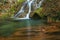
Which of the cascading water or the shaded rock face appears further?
the cascading water

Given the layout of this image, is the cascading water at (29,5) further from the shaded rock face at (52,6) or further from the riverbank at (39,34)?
the riverbank at (39,34)

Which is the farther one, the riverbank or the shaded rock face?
the shaded rock face

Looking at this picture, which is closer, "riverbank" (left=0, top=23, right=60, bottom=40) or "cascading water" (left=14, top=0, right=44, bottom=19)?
"riverbank" (left=0, top=23, right=60, bottom=40)

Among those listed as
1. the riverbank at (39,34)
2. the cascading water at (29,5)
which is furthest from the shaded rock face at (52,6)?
the riverbank at (39,34)

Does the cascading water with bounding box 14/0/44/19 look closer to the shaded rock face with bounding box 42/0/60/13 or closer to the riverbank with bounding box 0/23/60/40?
the shaded rock face with bounding box 42/0/60/13

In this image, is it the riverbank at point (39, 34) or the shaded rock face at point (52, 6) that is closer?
the riverbank at point (39, 34)

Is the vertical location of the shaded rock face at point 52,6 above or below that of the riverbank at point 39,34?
above

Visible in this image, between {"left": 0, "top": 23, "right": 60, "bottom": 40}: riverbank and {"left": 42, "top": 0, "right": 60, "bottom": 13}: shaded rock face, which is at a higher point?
{"left": 42, "top": 0, "right": 60, "bottom": 13}: shaded rock face

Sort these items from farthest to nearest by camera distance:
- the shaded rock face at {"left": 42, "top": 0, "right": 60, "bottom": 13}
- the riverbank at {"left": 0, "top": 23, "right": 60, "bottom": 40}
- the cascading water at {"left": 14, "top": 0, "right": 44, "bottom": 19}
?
1. the cascading water at {"left": 14, "top": 0, "right": 44, "bottom": 19}
2. the shaded rock face at {"left": 42, "top": 0, "right": 60, "bottom": 13}
3. the riverbank at {"left": 0, "top": 23, "right": 60, "bottom": 40}

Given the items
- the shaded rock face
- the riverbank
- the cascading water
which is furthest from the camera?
the cascading water

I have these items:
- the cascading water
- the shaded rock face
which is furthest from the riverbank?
the cascading water

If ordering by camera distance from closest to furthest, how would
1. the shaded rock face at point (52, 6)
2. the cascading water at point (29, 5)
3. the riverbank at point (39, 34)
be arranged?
1. the riverbank at point (39, 34)
2. the shaded rock face at point (52, 6)
3. the cascading water at point (29, 5)

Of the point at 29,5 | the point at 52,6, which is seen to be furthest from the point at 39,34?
the point at 29,5

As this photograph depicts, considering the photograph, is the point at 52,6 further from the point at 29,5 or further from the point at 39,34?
the point at 39,34
